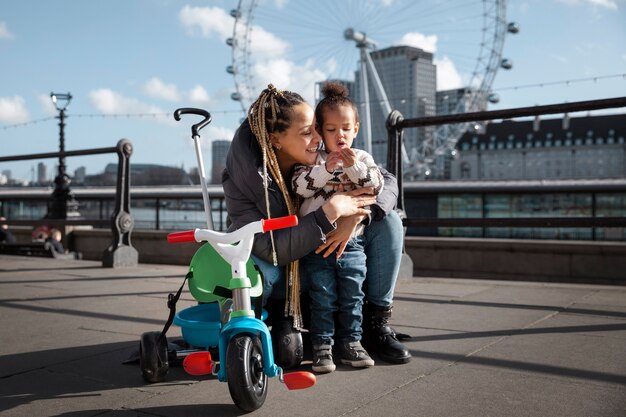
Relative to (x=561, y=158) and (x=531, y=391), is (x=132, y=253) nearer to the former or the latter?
(x=531, y=391)

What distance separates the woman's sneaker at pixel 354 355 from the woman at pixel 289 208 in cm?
10

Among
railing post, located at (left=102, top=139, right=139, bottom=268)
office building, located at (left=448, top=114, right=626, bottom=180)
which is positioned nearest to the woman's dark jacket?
railing post, located at (left=102, top=139, right=139, bottom=268)

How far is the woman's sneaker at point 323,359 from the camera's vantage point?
199cm

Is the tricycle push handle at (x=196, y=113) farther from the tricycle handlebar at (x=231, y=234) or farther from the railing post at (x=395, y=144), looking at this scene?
the railing post at (x=395, y=144)

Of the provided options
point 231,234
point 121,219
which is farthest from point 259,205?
point 121,219

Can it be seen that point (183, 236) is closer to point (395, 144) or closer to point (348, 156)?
point (348, 156)

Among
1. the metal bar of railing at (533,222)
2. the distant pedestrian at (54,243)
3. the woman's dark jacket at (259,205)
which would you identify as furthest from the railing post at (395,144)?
the distant pedestrian at (54,243)

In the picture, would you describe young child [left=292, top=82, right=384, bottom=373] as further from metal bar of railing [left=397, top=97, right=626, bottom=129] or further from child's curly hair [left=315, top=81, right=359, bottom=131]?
metal bar of railing [left=397, top=97, right=626, bottom=129]

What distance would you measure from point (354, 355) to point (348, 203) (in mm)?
472

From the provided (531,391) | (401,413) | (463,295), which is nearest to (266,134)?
(401,413)

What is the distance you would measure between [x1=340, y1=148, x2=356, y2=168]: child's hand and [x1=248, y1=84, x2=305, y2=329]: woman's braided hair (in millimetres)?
207

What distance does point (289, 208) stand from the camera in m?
2.05

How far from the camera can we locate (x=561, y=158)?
93188 millimetres

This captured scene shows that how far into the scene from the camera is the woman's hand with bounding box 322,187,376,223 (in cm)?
194
